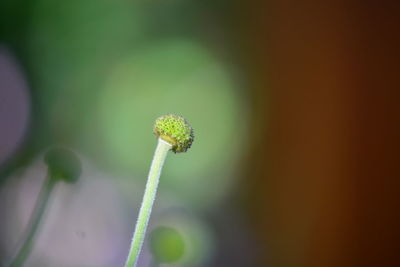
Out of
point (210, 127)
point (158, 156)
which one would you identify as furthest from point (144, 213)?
point (210, 127)

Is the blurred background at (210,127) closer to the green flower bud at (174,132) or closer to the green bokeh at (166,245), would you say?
the green bokeh at (166,245)

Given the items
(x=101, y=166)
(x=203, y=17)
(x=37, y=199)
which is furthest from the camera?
(x=203, y=17)

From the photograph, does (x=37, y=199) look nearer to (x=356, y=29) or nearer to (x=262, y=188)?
(x=262, y=188)

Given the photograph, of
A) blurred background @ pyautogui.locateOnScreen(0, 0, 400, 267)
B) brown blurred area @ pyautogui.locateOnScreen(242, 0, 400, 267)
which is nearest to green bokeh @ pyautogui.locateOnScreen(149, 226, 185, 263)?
blurred background @ pyautogui.locateOnScreen(0, 0, 400, 267)

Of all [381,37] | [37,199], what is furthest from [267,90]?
[37,199]

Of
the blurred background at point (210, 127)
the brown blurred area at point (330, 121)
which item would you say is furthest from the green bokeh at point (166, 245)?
the brown blurred area at point (330, 121)

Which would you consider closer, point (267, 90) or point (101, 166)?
point (101, 166)

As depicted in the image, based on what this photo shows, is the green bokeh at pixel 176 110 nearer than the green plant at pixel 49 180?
No

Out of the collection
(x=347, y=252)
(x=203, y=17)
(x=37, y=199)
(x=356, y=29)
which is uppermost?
(x=356, y=29)
